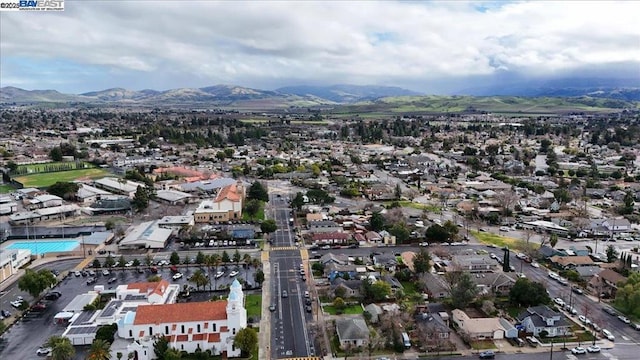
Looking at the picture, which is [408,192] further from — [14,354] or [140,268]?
[14,354]

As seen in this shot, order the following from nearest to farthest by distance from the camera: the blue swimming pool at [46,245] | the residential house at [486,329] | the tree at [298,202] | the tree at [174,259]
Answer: the residential house at [486,329]
the tree at [174,259]
the blue swimming pool at [46,245]
the tree at [298,202]

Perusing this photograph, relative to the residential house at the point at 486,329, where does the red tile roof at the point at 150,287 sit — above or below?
above

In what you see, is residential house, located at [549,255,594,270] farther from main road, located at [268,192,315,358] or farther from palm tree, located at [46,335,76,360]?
palm tree, located at [46,335,76,360]

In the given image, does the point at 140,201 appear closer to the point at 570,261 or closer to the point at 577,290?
the point at 570,261

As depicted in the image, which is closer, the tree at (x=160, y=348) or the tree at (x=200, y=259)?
the tree at (x=160, y=348)

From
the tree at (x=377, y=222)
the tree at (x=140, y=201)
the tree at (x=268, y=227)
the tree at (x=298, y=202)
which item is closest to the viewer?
the tree at (x=268, y=227)

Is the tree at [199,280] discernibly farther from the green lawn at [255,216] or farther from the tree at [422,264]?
the green lawn at [255,216]

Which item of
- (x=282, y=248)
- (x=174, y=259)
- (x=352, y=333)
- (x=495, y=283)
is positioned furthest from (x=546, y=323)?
(x=174, y=259)

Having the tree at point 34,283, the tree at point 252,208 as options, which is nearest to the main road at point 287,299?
the tree at point 252,208

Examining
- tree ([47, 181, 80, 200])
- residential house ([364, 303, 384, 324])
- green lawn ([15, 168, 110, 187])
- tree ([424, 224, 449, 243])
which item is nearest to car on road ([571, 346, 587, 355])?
residential house ([364, 303, 384, 324])
